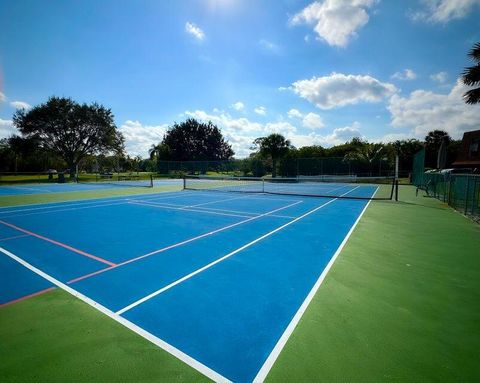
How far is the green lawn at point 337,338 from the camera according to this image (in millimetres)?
2750

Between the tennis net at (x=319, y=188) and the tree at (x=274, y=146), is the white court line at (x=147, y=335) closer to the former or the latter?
the tennis net at (x=319, y=188)

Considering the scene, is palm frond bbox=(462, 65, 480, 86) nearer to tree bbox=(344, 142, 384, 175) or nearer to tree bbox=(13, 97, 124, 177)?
tree bbox=(344, 142, 384, 175)

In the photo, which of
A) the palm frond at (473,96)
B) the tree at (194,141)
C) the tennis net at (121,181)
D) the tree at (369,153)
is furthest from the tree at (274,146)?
the tree at (194,141)

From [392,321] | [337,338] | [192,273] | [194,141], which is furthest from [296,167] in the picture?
[194,141]

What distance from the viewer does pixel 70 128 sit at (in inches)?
1800

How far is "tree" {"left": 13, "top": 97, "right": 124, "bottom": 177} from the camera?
43.9 m

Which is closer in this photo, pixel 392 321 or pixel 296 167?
pixel 392 321

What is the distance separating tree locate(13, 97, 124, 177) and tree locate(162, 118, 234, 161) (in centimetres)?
3054

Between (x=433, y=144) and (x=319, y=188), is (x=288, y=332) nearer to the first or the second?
(x=319, y=188)

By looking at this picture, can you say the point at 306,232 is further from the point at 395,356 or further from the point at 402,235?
the point at 395,356

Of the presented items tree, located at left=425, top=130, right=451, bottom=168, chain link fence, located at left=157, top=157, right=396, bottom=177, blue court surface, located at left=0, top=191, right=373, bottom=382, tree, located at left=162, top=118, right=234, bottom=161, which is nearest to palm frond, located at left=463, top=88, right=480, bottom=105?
blue court surface, located at left=0, top=191, right=373, bottom=382

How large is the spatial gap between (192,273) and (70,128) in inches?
2004

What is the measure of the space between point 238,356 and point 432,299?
3422 millimetres

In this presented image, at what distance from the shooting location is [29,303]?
415 cm
